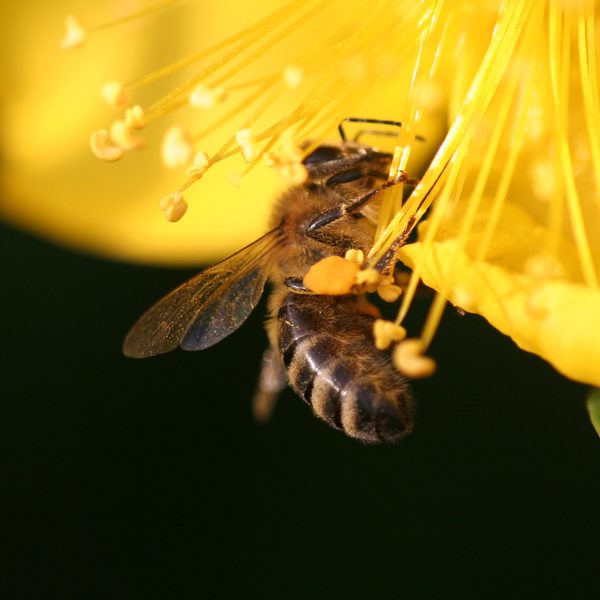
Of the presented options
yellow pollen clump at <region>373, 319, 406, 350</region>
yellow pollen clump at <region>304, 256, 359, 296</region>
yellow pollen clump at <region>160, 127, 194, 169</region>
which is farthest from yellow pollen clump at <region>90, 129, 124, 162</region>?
yellow pollen clump at <region>373, 319, 406, 350</region>

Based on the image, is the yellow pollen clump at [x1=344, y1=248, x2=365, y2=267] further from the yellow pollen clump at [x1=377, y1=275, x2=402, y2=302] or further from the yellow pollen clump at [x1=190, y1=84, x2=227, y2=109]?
the yellow pollen clump at [x1=190, y1=84, x2=227, y2=109]

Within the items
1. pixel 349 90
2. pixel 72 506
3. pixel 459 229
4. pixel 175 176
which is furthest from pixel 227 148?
pixel 72 506

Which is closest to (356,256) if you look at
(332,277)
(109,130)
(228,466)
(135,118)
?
(332,277)

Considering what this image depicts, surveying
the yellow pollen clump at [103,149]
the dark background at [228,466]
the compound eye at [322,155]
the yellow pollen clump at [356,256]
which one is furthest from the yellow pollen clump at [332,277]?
the dark background at [228,466]

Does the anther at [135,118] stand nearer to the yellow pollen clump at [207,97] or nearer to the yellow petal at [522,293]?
the yellow pollen clump at [207,97]

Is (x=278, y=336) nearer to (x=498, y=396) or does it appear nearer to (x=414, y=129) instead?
(x=414, y=129)
